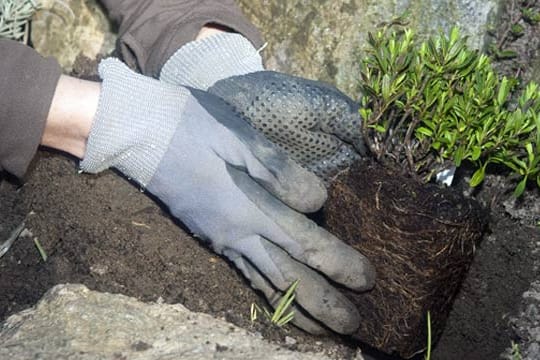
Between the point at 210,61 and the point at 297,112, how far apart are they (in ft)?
1.80

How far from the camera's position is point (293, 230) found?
216cm

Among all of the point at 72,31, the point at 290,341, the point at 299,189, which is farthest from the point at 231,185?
the point at 72,31

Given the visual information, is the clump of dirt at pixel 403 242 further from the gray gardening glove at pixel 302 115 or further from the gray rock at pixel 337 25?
the gray rock at pixel 337 25

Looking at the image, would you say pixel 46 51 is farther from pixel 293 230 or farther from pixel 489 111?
pixel 489 111

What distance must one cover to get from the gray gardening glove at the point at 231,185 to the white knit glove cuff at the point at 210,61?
1.11ft

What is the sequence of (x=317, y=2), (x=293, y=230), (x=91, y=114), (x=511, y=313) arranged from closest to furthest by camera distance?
1. (x=293, y=230)
2. (x=91, y=114)
3. (x=511, y=313)
4. (x=317, y=2)

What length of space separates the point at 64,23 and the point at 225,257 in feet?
4.75

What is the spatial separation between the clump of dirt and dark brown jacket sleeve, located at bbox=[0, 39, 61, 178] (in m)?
0.93

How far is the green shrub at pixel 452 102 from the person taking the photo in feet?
6.54

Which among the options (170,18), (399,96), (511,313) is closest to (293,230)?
(399,96)

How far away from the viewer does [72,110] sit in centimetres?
230

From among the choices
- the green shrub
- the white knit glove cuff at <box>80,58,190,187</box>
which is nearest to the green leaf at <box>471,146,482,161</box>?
the green shrub

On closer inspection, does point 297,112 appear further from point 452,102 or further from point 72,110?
point 72,110

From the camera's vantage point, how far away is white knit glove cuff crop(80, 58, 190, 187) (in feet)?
7.36
